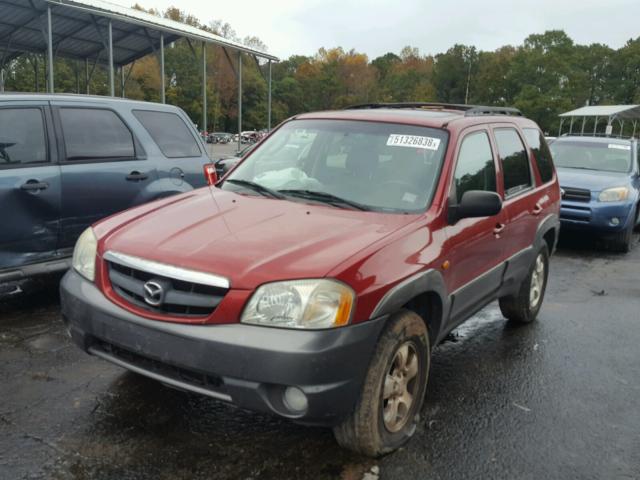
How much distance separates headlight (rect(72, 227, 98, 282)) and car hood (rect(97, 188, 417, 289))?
8 cm

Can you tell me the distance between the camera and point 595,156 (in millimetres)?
9875

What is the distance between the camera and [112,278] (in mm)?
2926

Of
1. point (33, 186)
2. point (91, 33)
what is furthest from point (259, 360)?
point (91, 33)

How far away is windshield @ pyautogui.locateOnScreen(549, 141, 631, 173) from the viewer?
9.62 metres

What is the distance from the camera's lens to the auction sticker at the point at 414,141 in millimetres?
3641

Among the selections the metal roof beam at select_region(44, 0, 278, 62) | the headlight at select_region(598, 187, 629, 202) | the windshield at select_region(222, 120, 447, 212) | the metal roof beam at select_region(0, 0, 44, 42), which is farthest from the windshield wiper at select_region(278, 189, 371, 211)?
the metal roof beam at select_region(0, 0, 44, 42)

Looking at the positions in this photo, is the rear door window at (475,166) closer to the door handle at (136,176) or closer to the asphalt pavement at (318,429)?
the asphalt pavement at (318,429)

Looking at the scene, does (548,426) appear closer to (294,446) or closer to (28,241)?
(294,446)

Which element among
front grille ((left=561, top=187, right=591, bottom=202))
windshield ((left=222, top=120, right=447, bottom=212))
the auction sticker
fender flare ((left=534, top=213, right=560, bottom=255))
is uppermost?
the auction sticker

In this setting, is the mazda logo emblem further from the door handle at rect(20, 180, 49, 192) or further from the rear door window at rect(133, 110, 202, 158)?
the rear door window at rect(133, 110, 202, 158)

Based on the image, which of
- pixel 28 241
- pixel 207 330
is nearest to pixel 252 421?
pixel 207 330

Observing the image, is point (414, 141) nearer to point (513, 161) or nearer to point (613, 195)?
point (513, 161)

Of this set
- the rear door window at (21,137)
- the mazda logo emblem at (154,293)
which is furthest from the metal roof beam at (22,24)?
the mazda logo emblem at (154,293)

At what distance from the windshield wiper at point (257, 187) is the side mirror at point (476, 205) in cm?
105
